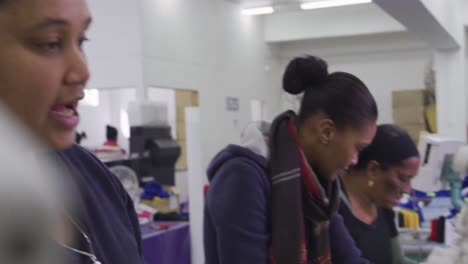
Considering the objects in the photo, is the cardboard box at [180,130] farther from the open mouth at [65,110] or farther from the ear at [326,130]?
the open mouth at [65,110]

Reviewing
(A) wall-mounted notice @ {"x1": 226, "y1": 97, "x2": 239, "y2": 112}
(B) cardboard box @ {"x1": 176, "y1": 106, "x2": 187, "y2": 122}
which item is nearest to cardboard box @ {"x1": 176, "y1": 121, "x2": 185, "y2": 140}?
(B) cardboard box @ {"x1": 176, "y1": 106, "x2": 187, "y2": 122}

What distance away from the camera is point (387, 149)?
204cm

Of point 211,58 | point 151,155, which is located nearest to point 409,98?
point 211,58

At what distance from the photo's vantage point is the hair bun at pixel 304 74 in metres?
1.41

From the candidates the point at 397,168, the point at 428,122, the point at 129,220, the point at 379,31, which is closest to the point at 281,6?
the point at 379,31

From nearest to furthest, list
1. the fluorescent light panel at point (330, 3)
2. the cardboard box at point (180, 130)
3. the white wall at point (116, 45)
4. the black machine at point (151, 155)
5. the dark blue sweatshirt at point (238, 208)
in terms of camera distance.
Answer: the dark blue sweatshirt at point (238, 208)
the black machine at point (151, 155)
the white wall at point (116, 45)
the cardboard box at point (180, 130)
the fluorescent light panel at point (330, 3)

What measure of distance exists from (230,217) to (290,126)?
→ 0.31 metres

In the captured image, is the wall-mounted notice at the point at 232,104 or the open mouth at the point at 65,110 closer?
the open mouth at the point at 65,110

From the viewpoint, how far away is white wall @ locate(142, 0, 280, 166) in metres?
7.09

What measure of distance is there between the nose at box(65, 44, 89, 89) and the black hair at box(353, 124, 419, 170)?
163 centimetres

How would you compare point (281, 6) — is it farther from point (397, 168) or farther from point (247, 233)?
point (247, 233)

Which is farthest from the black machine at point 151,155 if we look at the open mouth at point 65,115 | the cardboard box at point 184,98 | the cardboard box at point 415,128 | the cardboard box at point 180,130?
the cardboard box at point 415,128

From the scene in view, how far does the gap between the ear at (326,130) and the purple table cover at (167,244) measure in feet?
7.96

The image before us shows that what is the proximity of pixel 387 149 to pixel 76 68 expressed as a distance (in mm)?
1735
